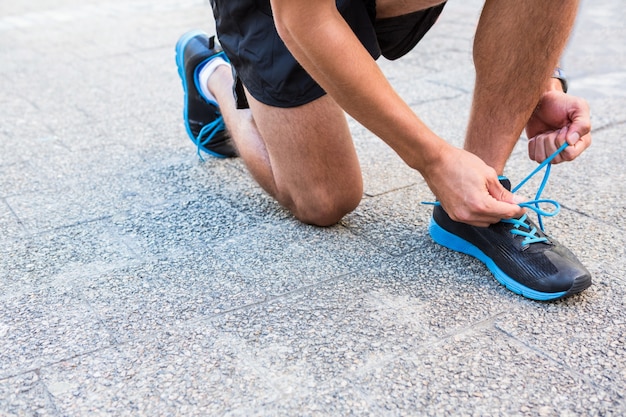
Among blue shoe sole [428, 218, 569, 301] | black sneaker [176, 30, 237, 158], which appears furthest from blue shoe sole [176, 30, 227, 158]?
blue shoe sole [428, 218, 569, 301]

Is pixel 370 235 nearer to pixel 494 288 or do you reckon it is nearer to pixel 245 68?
pixel 494 288

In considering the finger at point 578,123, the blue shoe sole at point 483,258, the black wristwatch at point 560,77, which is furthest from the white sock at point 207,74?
the finger at point 578,123

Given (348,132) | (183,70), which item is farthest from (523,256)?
(183,70)

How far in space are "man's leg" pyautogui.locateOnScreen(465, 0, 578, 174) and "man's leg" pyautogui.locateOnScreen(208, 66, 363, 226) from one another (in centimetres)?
31

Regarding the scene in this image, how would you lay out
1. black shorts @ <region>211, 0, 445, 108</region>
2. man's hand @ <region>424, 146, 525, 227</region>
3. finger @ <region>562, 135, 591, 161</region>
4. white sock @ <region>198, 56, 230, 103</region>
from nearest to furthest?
man's hand @ <region>424, 146, 525, 227</region>, finger @ <region>562, 135, 591, 161</region>, black shorts @ <region>211, 0, 445, 108</region>, white sock @ <region>198, 56, 230, 103</region>

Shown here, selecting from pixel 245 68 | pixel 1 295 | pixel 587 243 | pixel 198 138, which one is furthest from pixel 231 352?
pixel 198 138

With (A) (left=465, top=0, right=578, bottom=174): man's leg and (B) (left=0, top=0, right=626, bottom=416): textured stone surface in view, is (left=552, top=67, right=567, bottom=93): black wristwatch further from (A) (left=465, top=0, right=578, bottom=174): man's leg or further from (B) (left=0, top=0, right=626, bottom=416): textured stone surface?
(B) (left=0, top=0, right=626, bottom=416): textured stone surface

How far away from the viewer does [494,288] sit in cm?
154

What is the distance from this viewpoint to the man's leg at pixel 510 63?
159cm

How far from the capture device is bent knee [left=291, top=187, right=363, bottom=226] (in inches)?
70.2

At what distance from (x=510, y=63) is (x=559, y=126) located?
0.57 feet

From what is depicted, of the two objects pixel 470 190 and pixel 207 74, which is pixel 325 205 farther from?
pixel 207 74

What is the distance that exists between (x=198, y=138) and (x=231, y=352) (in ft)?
3.47

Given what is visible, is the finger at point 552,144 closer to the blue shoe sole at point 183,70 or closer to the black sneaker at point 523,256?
the black sneaker at point 523,256
